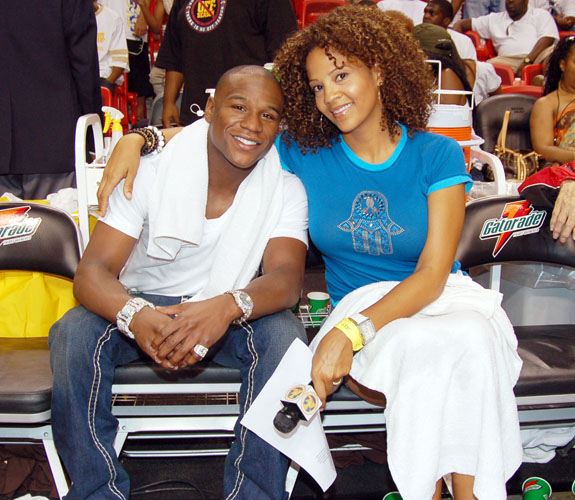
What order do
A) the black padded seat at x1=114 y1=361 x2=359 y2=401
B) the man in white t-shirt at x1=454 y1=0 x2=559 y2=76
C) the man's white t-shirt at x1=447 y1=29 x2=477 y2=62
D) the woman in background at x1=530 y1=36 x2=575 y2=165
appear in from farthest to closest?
the man in white t-shirt at x1=454 y1=0 x2=559 y2=76 < the man's white t-shirt at x1=447 y1=29 x2=477 y2=62 < the woman in background at x1=530 y1=36 x2=575 y2=165 < the black padded seat at x1=114 y1=361 x2=359 y2=401

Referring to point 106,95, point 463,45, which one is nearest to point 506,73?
point 463,45

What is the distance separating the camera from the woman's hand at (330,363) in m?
1.58

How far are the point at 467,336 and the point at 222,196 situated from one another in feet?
3.02

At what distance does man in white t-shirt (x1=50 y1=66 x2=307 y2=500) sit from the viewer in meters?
1.63

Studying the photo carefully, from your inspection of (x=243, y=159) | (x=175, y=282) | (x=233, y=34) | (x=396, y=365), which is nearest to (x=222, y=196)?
(x=243, y=159)

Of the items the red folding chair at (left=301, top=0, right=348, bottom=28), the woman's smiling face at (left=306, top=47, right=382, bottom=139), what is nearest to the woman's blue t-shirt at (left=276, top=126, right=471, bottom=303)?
the woman's smiling face at (left=306, top=47, right=382, bottom=139)

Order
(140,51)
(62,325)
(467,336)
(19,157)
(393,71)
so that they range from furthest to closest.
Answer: (140,51)
(19,157)
(393,71)
(62,325)
(467,336)

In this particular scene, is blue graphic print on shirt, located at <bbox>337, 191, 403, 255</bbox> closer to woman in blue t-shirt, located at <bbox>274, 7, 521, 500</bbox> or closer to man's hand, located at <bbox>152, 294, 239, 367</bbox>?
woman in blue t-shirt, located at <bbox>274, 7, 521, 500</bbox>

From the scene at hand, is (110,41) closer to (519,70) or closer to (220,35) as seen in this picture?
(220,35)

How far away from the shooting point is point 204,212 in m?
1.94

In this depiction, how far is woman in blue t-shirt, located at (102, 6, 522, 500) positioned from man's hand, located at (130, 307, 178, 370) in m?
0.42

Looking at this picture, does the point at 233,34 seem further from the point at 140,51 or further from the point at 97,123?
the point at 140,51

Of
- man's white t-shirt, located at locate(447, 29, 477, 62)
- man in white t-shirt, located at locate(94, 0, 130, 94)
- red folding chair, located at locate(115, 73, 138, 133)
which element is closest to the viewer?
man in white t-shirt, located at locate(94, 0, 130, 94)

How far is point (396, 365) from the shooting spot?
1.59 m
